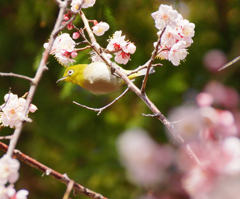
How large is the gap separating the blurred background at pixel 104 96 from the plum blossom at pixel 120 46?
0.75 meters

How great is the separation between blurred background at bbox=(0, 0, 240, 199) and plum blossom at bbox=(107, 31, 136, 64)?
2.47 feet

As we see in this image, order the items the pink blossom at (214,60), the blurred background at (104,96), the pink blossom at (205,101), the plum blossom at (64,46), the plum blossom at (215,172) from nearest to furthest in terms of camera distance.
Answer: the plum blossom at (215,172)
the pink blossom at (205,101)
the plum blossom at (64,46)
the pink blossom at (214,60)
the blurred background at (104,96)

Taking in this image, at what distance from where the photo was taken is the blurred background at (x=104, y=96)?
1561 millimetres

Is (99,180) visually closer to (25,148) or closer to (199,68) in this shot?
(25,148)

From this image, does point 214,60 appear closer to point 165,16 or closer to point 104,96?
point 104,96

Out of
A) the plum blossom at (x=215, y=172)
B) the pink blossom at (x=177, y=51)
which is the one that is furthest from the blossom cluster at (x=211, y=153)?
the pink blossom at (x=177, y=51)

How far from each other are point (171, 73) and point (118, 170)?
610mm

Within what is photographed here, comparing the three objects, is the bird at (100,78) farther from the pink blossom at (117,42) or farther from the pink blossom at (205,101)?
the pink blossom at (205,101)

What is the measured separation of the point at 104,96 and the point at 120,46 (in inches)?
37.0

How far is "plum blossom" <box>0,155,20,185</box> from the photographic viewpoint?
41cm

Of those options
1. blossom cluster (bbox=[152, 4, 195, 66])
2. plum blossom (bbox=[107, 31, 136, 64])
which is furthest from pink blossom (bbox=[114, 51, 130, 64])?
blossom cluster (bbox=[152, 4, 195, 66])

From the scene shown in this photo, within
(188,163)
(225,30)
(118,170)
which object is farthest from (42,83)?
(188,163)

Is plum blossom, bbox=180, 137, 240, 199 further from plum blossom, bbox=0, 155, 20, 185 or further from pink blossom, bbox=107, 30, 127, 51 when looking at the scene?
pink blossom, bbox=107, 30, 127, 51

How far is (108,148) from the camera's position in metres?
1.59
